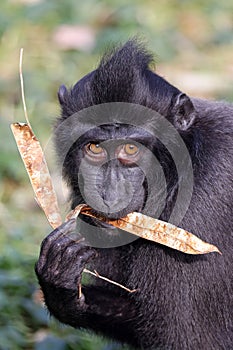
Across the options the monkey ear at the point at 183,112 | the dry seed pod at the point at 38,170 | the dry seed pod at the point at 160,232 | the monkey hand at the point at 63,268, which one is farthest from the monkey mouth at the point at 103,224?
the monkey ear at the point at 183,112

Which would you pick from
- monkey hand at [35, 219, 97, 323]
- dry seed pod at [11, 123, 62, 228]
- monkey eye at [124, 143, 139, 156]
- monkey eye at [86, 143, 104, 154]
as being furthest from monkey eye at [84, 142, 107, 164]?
monkey hand at [35, 219, 97, 323]

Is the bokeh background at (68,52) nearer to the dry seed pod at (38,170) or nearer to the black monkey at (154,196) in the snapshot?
the dry seed pod at (38,170)

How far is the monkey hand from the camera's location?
18.9 ft

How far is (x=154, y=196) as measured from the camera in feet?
19.2

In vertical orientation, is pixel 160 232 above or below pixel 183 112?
below

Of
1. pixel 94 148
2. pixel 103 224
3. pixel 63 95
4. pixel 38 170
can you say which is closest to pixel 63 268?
pixel 103 224

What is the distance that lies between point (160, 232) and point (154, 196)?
0.83 ft

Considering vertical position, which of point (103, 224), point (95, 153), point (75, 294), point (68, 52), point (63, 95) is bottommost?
point (75, 294)

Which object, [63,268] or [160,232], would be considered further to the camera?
[63,268]

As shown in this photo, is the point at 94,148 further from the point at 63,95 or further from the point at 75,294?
the point at 75,294

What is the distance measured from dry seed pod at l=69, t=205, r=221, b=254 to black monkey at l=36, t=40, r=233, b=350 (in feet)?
0.26

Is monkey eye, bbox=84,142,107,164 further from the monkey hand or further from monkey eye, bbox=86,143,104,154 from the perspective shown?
the monkey hand

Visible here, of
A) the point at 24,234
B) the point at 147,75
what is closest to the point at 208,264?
the point at 147,75

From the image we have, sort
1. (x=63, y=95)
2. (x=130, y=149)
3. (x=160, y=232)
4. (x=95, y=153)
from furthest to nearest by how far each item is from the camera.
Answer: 1. (x=63, y=95)
2. (x=95, y=153)
3. (x=130, y=149)
4. (x=160, y=232)
